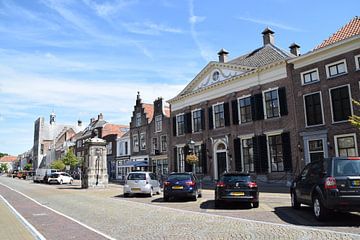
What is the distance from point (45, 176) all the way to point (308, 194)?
40.5 meters

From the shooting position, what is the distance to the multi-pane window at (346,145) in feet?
71.6

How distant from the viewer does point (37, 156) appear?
332 feet

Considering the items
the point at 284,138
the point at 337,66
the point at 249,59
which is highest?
the point at 249,59

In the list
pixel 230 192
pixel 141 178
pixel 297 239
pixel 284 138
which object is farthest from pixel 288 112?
pixel 297 239

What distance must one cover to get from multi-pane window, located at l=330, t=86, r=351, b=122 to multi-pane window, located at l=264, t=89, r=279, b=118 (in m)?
4.59

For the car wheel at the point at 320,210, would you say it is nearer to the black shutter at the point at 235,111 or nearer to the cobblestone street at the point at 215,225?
the cobblestone street at the point at 215,225

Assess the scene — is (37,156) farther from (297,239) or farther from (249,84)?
(297,239)

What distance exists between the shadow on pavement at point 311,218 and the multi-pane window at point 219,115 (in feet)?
63.4

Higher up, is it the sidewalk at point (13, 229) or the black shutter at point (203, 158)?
the black shutter at point (203, 158)

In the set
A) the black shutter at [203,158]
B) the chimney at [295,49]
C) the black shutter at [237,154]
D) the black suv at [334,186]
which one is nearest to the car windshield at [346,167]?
the black suv at [334,186]

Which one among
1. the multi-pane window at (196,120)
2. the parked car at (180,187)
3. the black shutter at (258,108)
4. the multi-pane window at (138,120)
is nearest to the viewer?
the parked car at (180,187)

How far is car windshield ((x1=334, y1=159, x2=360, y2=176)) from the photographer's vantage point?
9.34 m

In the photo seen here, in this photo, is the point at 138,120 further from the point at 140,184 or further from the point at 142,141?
the point at 140,184

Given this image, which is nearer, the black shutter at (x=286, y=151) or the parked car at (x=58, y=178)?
the black shutter at (x=286, y=151)
